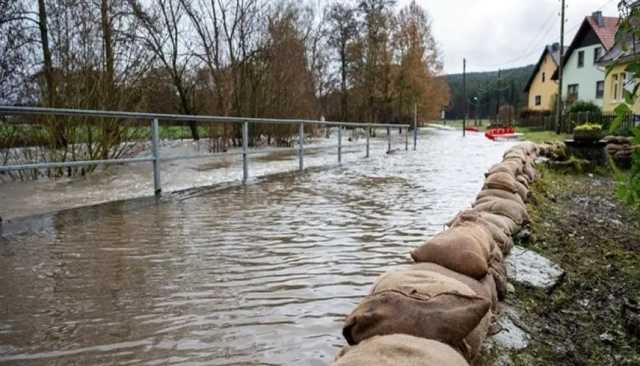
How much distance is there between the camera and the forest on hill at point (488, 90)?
2746 inches

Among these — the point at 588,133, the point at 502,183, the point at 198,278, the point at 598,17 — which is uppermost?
the point at 598,17

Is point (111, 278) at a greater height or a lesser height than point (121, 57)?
lesser

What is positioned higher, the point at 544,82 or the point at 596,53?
the point at 596,53

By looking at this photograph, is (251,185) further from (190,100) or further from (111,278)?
(190,100)

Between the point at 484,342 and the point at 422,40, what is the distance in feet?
109

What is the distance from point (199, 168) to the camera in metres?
8.52

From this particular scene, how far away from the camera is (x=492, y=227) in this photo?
2615mm

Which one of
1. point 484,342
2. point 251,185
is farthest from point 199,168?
point 484,342

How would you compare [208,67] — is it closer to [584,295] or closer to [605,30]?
[584,295]

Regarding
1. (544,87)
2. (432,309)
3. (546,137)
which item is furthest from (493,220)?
(544,87)

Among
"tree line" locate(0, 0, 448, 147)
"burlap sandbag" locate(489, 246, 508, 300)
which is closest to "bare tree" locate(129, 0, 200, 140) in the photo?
"tree line" locate(0, 0, 448, 147)

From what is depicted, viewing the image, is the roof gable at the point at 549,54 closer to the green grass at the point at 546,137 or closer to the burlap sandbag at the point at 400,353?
the green grass at the point at 546,137

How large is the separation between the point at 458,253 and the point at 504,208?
1.58 metres

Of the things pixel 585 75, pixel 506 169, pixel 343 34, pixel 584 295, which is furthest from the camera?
pixel 585 75
